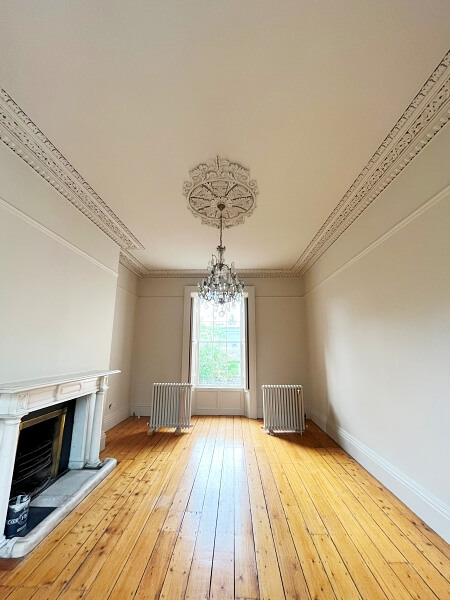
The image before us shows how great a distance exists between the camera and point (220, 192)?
280 centimetres

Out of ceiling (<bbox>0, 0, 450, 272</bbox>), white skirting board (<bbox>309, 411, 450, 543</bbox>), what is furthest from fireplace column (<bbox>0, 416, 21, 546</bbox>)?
white skirting board (<bbox>309, 411, 450, 543</bbox>)

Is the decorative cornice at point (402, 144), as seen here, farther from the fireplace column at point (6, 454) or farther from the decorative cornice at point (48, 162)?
the fireplace column at point (6, 454)

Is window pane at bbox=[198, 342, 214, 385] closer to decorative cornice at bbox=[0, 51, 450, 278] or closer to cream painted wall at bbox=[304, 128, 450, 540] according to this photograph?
cream painted wall at bbox=[304, 128, 450, 540]

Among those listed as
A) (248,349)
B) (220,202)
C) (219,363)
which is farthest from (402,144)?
(219,363)

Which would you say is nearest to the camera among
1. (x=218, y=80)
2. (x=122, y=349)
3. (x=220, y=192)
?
(x=218, y=80)

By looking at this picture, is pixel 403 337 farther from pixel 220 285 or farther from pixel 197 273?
pixel 197 273

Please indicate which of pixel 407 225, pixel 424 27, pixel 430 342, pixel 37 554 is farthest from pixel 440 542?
pixel 424 27

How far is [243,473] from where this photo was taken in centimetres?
285

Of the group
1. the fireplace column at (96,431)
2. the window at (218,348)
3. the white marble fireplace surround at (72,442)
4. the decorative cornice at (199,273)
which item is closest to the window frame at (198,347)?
the window at (218,348)

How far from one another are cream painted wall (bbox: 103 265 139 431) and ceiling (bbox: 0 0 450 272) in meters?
2.51

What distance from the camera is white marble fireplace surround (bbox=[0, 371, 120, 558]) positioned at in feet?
5.77

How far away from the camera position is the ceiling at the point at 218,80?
1363 millimetres

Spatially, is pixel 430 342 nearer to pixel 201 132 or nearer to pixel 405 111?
pixel 405 111

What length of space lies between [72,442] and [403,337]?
351cm
